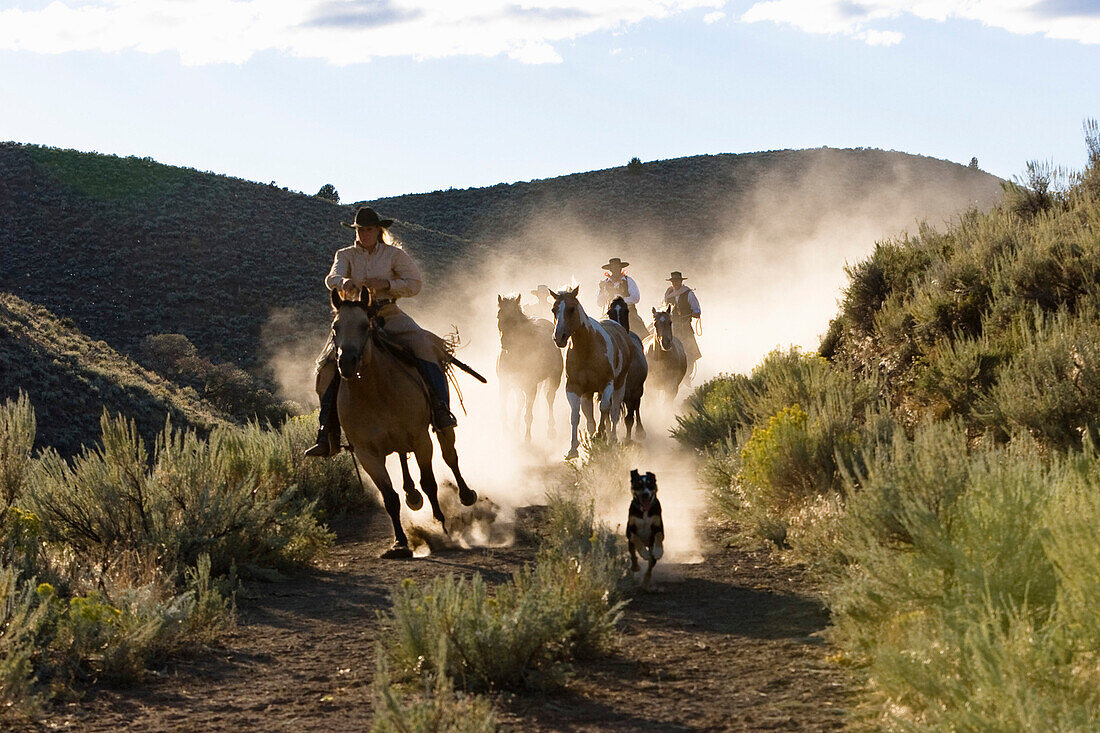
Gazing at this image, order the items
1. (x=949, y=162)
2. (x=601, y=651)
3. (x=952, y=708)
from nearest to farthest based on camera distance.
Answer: (x=952, y=708) → (x=601, y=651) → (x=949, y=162)

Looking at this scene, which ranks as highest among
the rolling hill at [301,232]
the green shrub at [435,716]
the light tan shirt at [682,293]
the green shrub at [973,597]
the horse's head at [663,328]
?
the rolling hill at [301,232]

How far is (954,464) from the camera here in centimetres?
727

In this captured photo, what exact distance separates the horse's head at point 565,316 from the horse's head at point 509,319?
14.8ft

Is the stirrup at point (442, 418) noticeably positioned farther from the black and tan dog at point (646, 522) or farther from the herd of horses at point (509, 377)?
the black and tan dog at point (646, 522)

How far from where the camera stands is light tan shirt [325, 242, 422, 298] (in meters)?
11.6

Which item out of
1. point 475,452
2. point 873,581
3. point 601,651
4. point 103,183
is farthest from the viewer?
point 103,183

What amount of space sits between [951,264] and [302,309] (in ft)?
124

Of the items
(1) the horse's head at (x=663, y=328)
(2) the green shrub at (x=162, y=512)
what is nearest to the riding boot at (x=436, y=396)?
(2) the green shrub at (x=162, y=512)

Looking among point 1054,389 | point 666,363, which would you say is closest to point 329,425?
point 1054,389

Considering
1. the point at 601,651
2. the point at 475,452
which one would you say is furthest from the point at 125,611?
the point at 475,452

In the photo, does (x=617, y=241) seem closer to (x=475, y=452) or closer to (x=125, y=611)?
(x=475, y=452)

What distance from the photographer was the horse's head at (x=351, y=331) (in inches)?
386

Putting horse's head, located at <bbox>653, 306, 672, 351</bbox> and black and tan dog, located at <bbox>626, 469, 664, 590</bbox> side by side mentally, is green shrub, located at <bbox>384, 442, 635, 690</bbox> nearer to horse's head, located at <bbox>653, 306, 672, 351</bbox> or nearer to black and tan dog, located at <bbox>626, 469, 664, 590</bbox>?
black and tan dog, located at <bbox>626, 469, 664, 590</bbox>

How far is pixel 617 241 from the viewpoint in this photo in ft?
266
